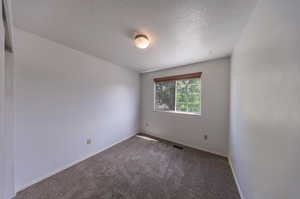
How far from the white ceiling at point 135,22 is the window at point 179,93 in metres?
1.05

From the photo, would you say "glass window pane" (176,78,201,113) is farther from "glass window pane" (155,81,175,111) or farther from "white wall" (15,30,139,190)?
"white wall" (15,30,139,190)

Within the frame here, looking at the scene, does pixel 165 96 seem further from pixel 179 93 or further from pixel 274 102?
pixel 274 102

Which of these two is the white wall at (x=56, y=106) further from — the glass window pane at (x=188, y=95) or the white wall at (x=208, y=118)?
the glass window pane at (x=188, y=95)

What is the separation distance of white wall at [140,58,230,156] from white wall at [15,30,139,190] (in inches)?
70.8

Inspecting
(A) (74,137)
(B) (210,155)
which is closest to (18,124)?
(A) (74,137)

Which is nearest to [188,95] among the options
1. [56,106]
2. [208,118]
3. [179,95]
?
[179,95]

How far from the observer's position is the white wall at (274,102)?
0.59 m

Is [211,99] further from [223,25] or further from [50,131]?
[50,131]

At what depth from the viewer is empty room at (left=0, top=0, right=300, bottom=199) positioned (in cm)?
76

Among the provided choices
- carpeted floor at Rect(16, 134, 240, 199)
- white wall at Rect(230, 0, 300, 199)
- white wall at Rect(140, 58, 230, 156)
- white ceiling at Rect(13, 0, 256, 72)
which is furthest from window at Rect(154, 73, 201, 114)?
white wall at Rect(230, 0, 300, 199)

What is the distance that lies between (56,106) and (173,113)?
273cm

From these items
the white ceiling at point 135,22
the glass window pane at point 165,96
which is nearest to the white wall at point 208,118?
the glass window pane at point 165,96

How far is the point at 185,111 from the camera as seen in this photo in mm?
3086

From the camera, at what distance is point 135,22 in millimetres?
1336
